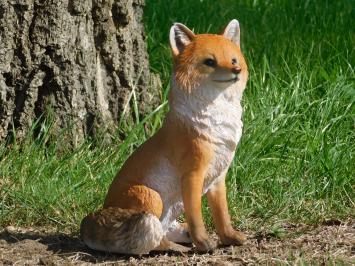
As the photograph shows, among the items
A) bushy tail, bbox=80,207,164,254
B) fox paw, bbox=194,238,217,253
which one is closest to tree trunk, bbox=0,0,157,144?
bushy tail, bbox=80,207,164,254

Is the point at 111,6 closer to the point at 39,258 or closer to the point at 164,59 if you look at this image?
the point at 164,59

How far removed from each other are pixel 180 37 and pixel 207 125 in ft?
1.43

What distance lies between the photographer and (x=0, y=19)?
5.89 meters

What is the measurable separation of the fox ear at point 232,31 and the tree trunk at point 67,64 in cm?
144

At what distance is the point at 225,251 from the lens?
491 cm

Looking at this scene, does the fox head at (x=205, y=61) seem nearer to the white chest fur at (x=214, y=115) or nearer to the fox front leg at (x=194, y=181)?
the white chest fur at (x=214, y=115)

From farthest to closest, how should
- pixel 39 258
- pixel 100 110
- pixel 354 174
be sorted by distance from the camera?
pixel 100 110, pixel 354 174, pixel 39 258

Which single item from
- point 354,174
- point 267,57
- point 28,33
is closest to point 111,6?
point 28,33

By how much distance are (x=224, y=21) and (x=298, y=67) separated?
46.8 inches

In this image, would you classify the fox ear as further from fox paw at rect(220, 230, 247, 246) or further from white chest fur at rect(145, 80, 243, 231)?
fox paw at rect(220, 230, 247, 246)

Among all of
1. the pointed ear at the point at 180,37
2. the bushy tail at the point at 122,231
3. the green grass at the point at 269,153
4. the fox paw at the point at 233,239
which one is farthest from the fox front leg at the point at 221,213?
the pointed ear at the point at 180,37

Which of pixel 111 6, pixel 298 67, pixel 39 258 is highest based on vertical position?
pixel 111 6

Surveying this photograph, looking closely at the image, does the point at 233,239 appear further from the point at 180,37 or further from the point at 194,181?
the point at 180,37

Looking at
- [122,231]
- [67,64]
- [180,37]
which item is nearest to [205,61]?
[180,37]
